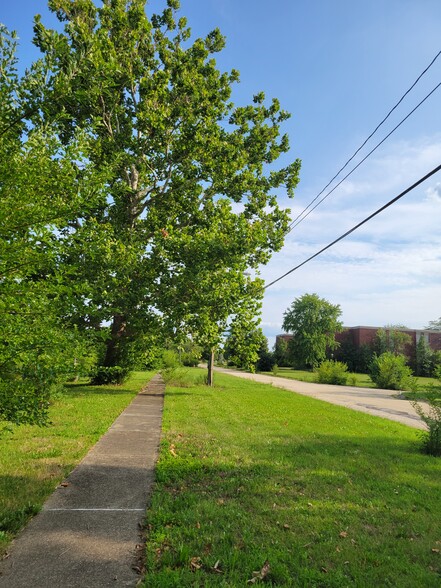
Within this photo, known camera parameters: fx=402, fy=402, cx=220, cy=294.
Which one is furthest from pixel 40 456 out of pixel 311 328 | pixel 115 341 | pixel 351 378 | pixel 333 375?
pixel 311 328

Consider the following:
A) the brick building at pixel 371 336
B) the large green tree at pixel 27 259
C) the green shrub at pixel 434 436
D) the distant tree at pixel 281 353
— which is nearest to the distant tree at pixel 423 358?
the brick building at pixel 371 336

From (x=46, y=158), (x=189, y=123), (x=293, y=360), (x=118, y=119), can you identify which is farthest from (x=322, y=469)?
(x=293, y=360)

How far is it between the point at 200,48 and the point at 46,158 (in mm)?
16676

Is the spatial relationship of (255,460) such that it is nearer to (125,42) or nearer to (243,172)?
(243,172)

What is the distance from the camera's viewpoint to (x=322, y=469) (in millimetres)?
6480

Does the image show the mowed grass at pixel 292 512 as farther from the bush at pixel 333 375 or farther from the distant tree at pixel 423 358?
the distant tree at pixel 423 358

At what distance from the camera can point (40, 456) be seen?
6.53 m

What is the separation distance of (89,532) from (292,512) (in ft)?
7.32

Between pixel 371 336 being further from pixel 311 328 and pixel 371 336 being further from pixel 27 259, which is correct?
pixel 27 259

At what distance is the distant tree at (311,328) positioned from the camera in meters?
71.6

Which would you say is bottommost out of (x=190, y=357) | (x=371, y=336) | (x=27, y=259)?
(x=190, y=357)

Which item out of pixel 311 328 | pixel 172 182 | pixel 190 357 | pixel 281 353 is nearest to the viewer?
pixel 172 182

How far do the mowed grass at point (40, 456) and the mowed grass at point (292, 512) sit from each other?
1346mm

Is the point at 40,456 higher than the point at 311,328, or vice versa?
the point at 311,328
